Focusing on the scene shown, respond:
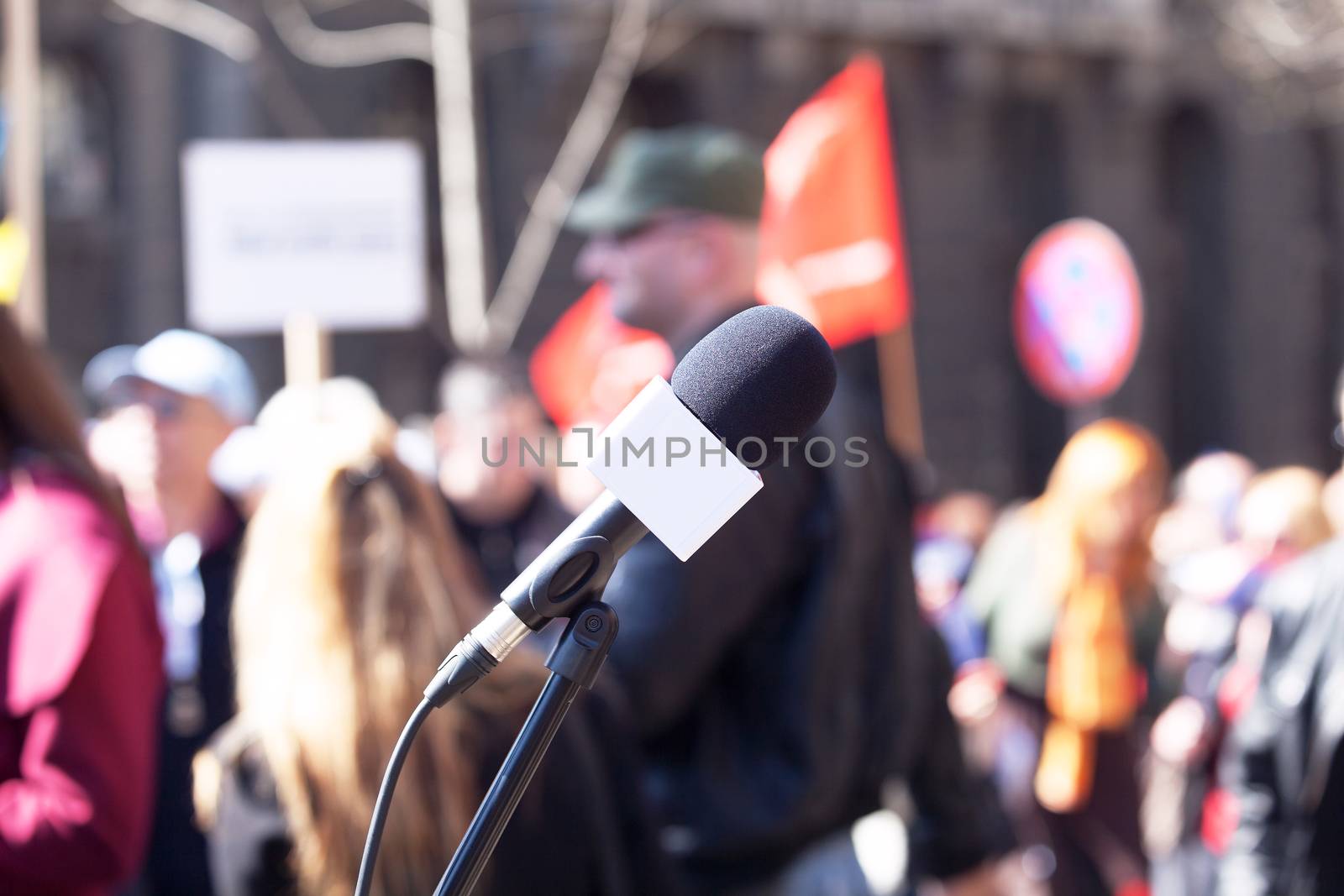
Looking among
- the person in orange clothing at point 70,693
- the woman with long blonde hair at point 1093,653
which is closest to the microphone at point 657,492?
the person in orange clothing at point 70,693

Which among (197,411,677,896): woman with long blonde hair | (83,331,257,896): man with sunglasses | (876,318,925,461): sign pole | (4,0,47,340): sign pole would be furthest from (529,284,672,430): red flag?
(197,411,677,896): woman with long blonde hair

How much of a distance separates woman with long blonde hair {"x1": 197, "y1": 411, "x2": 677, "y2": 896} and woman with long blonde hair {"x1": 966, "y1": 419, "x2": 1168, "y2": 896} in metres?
3.27

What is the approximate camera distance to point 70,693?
78.1 inches

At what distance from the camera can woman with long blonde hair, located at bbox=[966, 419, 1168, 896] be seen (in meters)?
5.00

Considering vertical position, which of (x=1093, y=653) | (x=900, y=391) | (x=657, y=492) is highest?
(x=657, y=492)

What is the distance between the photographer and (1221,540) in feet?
23.7

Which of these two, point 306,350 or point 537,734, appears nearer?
point 537,734

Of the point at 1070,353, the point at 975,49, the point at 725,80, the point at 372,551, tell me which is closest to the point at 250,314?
the point at 372,551

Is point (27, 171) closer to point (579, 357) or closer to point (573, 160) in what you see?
point (579, 357)

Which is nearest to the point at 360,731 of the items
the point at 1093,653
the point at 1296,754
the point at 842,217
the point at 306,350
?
the point at 1296,754

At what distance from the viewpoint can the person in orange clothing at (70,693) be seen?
1960 millimetres

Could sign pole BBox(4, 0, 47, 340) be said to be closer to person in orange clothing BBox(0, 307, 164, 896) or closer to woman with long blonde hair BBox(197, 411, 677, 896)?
person in orange clothing BBox(0, 307, 164, 896)

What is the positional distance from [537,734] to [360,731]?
85 centimetres

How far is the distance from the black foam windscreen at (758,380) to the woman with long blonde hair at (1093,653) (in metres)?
3.80
